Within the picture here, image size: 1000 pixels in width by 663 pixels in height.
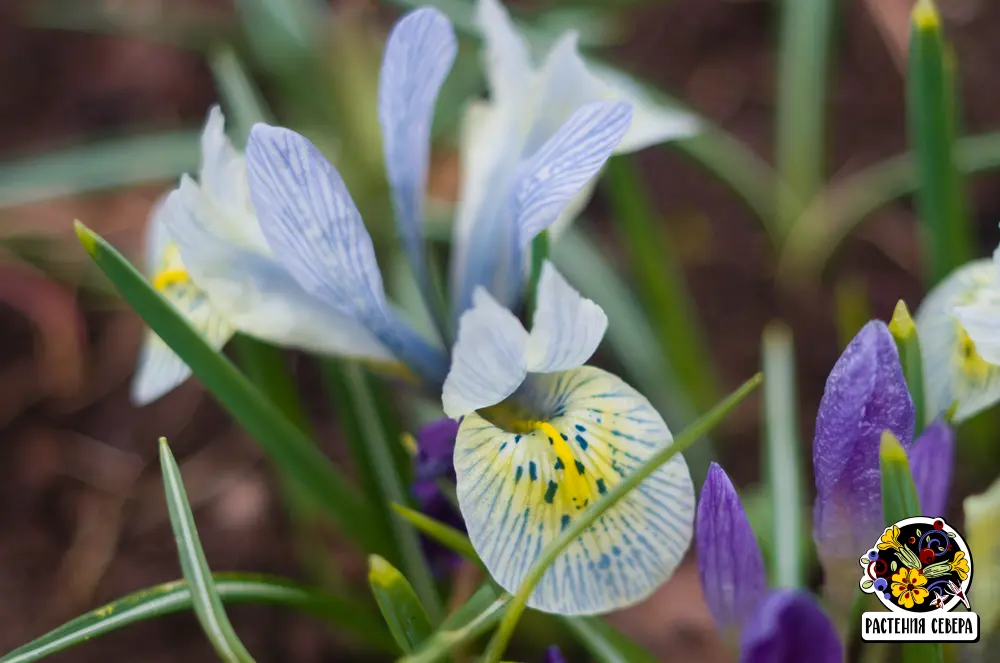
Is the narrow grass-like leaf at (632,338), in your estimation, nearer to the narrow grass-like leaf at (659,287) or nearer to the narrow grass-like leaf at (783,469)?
the narrow grass-like leaf at (659,287)

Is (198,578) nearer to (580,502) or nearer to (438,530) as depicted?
(438,530)

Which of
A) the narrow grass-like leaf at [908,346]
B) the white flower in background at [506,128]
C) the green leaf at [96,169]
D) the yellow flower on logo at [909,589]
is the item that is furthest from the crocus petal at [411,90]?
the green leaf at [96,169]

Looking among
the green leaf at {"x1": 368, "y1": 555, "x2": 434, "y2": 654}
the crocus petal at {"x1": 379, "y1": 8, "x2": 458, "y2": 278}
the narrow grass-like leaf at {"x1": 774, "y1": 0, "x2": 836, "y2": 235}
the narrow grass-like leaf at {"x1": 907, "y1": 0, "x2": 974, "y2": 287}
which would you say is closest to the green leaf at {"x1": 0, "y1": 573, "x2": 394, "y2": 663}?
the green leaf at {"x1": 368, "y1": 555, "x2": 434, "y2": 654}

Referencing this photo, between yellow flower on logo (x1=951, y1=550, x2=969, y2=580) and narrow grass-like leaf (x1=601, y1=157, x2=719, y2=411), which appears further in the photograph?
narrow grass-like leaf (x1=601, y1=157, x2=719, y2=411)

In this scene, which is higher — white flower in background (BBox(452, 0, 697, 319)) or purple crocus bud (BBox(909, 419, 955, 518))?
white flower in background (BBox(452, 0, 697, 319))

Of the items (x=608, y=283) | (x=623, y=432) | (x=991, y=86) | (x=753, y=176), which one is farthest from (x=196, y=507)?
(x=991, y=86)

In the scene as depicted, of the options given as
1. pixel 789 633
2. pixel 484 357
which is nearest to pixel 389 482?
pixel 484 357

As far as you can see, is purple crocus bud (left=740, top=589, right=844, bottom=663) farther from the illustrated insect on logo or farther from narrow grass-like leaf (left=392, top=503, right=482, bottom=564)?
narrow grass-like leaf (left=392, top=503, right=482, bottom=564)
